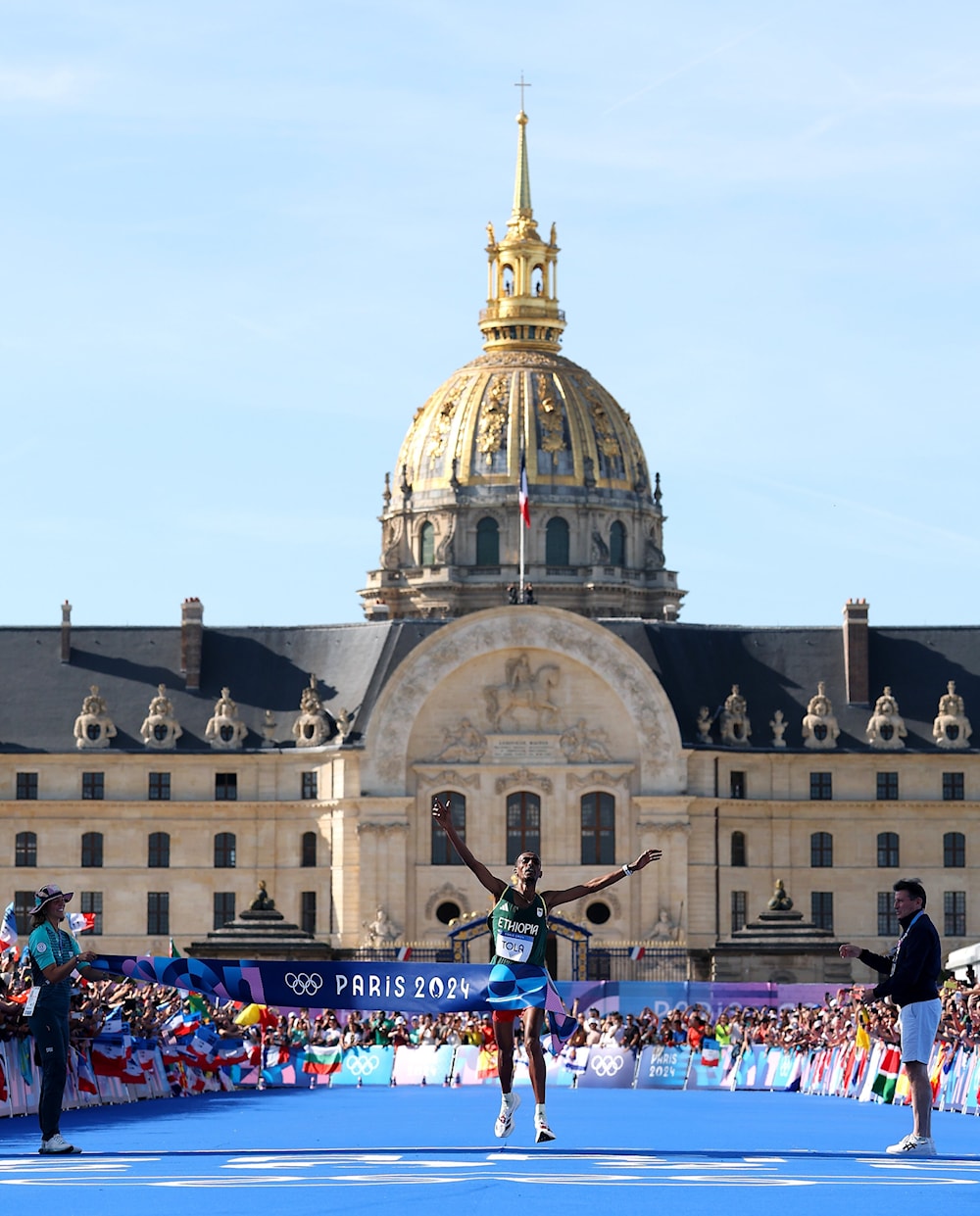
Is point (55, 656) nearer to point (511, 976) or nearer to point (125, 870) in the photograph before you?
point (125, 870)

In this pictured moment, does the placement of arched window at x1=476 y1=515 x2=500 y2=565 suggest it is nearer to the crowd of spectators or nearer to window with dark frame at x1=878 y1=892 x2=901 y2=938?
window with dark frame at x1=878 y1=892 x2=901 y2=938

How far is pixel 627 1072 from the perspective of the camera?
161 ft

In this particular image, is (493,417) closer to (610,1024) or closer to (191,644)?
(191,644)

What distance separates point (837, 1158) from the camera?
63.5ft

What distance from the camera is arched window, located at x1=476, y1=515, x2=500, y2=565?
11656 cm

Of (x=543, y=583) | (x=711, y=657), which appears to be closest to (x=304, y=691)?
(x=711, y=657)

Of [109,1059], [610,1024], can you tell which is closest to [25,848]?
[610,1024]

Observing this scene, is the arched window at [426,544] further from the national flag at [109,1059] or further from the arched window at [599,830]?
the national flag at [109,1059]

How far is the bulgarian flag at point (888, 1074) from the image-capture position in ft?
122

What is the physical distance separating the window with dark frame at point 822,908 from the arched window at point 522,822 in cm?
908

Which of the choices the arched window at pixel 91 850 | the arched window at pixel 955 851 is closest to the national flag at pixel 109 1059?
the arched window at pixel 91 850

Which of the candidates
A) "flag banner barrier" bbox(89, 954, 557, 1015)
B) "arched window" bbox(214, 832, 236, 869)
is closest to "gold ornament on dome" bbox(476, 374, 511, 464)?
"arched window" bbox(214, 832, 236, 869)

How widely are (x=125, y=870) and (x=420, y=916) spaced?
10.0m

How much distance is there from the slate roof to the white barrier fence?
3698cm
